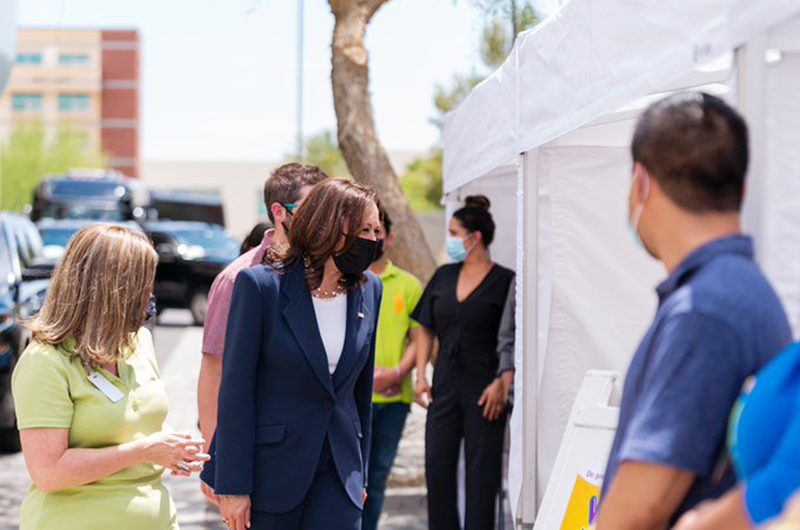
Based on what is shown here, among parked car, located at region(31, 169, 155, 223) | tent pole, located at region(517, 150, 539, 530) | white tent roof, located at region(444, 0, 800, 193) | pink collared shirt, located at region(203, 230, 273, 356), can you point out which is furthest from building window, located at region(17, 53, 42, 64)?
pink collared shirt, located at region(203, 230, 273, 356)

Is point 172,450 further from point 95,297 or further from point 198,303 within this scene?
point 198,303

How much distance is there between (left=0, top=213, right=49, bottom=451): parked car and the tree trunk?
2.68 meters

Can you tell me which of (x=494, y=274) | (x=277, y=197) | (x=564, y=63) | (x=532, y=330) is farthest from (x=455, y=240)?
(x=564, y=63)

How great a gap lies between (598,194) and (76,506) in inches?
111

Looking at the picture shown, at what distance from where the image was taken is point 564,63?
394 cm

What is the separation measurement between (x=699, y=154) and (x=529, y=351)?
3.11 metres

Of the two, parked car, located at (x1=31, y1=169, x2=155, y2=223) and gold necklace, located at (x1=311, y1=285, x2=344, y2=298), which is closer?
gold necklace, located at (x1=311, y1=285, x2=344, y2=298)

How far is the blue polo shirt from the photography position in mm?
1896

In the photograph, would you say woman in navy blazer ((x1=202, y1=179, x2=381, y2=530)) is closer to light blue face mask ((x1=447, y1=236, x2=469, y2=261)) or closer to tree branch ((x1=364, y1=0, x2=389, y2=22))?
light blue face mask ((x1=447, y1=236, x2=469, y2=261))

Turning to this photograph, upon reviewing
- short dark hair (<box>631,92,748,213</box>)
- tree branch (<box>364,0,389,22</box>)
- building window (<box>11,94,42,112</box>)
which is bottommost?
short dark hair (<box>631,92,748,213</box>)

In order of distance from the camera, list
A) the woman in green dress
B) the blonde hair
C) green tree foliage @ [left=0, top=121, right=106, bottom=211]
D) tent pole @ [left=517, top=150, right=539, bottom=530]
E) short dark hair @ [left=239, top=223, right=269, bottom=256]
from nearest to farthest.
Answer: the woman in green dress → the blonde hair → tent pole @ [left=517, top=150, right=539, bottom=530] → short dark hair @ [left=239, top=223, right=269, bottom=256] → green tree foliage @ [left=0, top=121, right=106, bottom=211]

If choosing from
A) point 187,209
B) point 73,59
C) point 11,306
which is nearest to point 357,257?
point 11,306

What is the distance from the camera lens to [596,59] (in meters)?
3.50

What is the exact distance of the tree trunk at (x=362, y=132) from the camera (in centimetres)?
898
